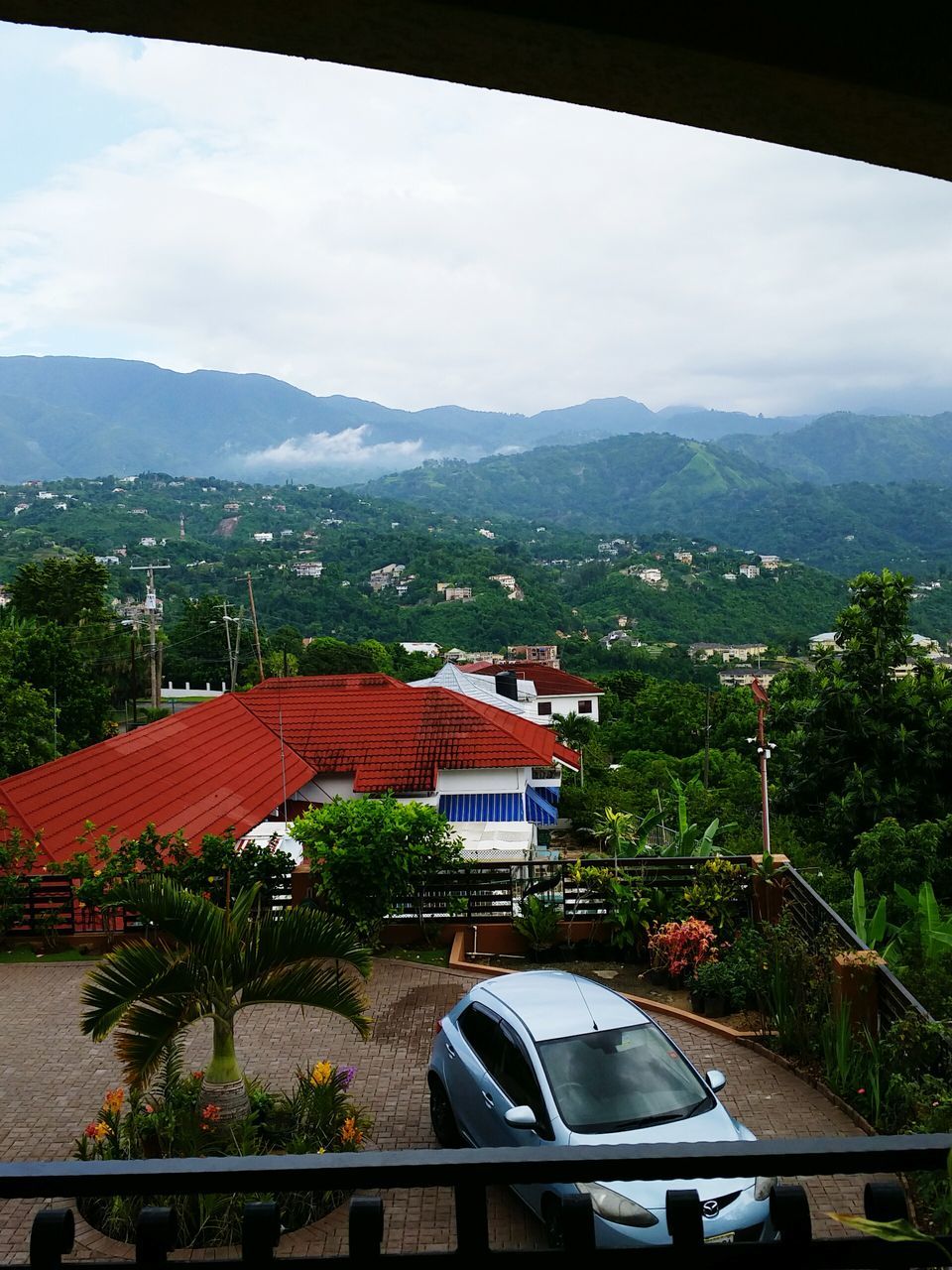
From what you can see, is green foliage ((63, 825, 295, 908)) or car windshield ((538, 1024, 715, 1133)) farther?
green foliage ((63, 825, 295, 908))

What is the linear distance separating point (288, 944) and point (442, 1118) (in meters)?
1.73

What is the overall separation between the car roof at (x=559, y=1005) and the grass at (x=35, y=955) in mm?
6656

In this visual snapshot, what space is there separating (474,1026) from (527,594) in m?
105

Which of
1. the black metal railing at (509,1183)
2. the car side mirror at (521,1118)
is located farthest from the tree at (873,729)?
the black metal railing at (509,1183)

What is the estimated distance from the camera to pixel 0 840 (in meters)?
12.8

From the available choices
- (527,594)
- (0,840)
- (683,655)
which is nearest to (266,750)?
(0,840)

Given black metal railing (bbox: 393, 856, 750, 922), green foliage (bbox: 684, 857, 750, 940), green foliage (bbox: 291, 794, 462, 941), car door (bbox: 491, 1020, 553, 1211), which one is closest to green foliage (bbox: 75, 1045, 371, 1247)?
car door (bbox: 491, 1020, 553, 1211)

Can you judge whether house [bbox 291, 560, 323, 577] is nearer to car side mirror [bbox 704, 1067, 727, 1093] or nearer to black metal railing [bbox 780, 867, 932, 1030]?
black metal railing [bbox 780, 867, 932, 1030]

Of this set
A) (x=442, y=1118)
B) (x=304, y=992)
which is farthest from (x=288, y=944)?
(x=442, y=1118)

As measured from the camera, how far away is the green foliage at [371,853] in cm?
1148

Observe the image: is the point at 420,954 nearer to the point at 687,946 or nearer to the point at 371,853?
the point at 371,853

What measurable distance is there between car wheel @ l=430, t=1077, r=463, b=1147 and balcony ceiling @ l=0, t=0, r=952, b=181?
270 inches

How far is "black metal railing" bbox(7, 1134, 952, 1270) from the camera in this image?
5.52ft

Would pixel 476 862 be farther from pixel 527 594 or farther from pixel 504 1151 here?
pixel 527 594
